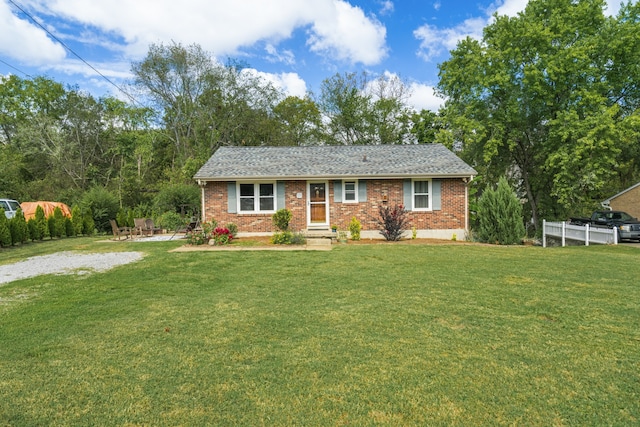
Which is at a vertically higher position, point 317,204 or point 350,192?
point 350,192

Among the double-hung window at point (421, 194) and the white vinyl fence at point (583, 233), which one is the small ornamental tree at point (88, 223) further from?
the white vinyl fence at point (583, 233)

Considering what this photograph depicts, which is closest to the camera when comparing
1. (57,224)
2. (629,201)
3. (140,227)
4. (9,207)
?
(140,227)

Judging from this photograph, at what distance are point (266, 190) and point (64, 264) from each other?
761 cm

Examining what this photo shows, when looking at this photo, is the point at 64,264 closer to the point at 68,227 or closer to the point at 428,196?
the point at 68,227

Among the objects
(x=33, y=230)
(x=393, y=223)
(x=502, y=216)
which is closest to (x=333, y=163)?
(x=393, y=223)

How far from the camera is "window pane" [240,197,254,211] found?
589 inches

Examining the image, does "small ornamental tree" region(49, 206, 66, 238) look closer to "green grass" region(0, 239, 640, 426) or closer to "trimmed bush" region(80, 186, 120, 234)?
"trimmed bush" region(80, 186, 120, 234)

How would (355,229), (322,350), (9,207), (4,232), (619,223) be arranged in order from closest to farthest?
(322,350) < (4,232) < (355,229) < (619,223) < (9,207)

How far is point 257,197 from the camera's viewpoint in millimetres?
14984

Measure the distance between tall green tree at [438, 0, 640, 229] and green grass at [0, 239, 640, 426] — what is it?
51.8ft

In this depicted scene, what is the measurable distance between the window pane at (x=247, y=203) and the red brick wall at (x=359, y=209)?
31cm

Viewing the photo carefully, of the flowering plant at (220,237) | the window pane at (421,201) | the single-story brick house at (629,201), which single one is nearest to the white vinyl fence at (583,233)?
the window pane at (421,201)

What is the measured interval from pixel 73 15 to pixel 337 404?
13.9 m

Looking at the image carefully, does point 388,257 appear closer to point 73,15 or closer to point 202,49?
point 73,15
